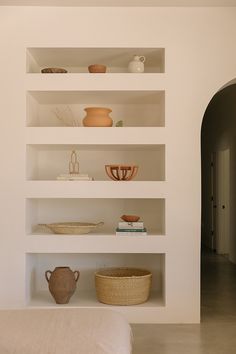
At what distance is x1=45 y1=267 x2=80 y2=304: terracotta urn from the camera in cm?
456

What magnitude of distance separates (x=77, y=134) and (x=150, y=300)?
1.68 meters

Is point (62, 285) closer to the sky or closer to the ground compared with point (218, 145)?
closer to the ground

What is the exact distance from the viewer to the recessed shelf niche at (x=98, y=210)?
17.0 feet

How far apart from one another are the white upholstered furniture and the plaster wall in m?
1.73

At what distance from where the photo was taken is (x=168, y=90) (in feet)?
15.1

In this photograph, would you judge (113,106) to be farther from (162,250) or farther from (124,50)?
(162,250)

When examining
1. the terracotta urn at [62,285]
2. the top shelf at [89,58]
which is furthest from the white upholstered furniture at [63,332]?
the top shelf at [89,58]

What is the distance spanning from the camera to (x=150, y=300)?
4781 mm

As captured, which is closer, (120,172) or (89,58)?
(120,172)

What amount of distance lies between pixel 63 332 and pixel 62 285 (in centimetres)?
207

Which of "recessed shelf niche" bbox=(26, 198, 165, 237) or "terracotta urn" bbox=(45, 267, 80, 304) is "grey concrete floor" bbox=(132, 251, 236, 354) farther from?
"recessed shelf niche" bbox=(26, 198, 165, 237)

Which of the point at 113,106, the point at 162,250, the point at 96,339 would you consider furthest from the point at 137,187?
the point at 96,339

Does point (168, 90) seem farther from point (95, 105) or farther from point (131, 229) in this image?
point (131, 229)

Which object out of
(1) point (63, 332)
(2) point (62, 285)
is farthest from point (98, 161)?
(1) point (63, 332)
